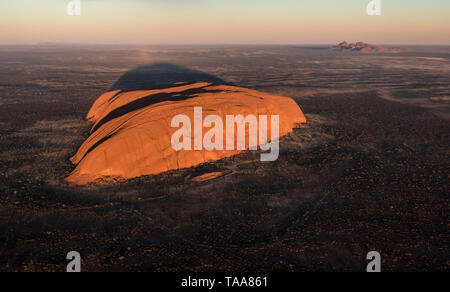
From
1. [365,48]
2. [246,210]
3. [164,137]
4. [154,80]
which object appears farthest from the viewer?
[365,48]

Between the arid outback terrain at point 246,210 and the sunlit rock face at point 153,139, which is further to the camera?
the sunlit rock face at point 153,139

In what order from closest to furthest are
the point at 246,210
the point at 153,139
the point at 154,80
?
the point at 246,210 → the point at 153,139 → the point at 154,80

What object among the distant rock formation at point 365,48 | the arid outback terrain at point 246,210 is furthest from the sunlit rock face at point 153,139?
the distant rock formation at point 365,48

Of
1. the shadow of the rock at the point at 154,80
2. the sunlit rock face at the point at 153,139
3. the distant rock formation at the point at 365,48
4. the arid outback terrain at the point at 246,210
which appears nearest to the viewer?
the arid outback terrain at the point at 246,210

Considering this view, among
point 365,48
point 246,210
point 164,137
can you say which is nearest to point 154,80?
point 164,137

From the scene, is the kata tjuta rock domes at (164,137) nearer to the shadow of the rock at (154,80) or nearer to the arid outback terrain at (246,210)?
the arid outback terrain at (246,210)

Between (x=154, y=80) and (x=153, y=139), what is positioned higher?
(x=154, y=80)

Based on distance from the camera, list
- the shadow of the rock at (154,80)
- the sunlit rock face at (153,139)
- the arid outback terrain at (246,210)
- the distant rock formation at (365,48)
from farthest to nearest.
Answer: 1. the distant rock formation at (365,48)
2. the shadow of the rock at (154,80)
3. the sunlit rock face at (153,139)
4. the arid outback terrain at (246,210)

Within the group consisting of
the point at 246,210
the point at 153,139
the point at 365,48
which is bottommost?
the point at 246,210

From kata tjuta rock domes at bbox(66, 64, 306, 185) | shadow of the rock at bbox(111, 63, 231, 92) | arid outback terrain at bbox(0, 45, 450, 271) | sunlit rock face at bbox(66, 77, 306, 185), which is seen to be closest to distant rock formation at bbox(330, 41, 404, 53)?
shadow of the rock at bbox(111, 63, 231, 92)

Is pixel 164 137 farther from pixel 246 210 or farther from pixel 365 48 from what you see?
pixel 365 48
